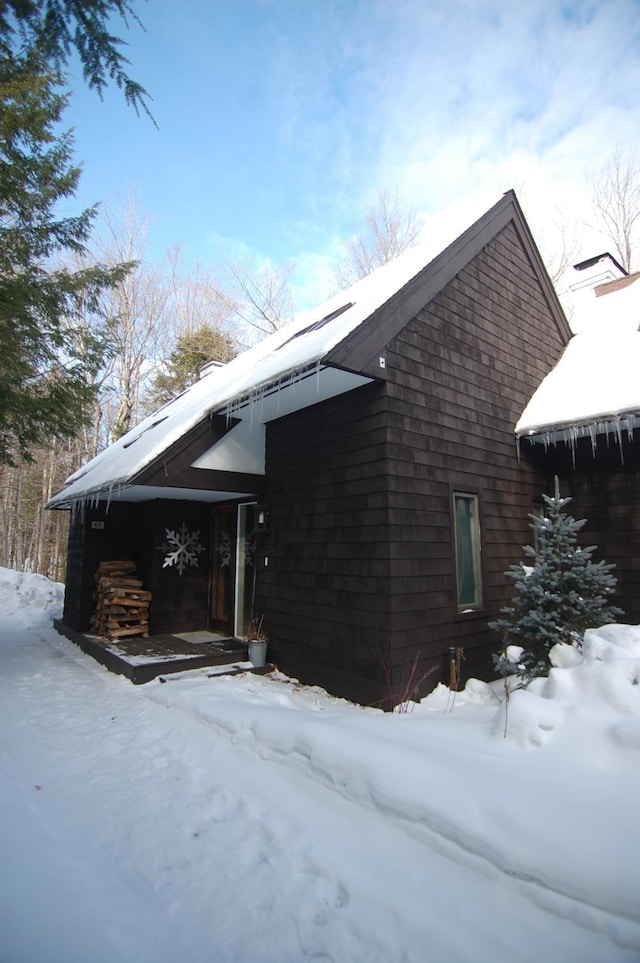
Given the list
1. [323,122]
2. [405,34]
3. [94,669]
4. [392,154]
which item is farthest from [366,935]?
[392,154]

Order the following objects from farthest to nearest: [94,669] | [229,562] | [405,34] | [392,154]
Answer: [392,154] < [229,562] < [94,669] < [405,34]

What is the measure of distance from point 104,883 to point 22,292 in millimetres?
6435

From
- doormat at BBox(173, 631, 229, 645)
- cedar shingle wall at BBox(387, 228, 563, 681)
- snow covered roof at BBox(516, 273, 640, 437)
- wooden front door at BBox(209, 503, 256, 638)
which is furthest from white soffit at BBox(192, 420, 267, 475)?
snow covered roof at BBox(516, 273, 640, 437)

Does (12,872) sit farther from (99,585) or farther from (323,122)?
(323,122)

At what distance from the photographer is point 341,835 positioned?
2.51 metres

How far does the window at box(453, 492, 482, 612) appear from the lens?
5449 mm

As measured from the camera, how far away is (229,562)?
24.5 feet

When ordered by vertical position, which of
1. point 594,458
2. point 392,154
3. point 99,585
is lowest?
point 99,585

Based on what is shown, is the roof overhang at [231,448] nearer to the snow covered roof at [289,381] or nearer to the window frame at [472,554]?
the snow covered roof at [289,381]

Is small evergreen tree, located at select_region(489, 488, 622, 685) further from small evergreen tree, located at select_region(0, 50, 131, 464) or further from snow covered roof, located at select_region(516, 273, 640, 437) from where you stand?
small evergreen tree, located at select_region(0, 50, 131, 464)

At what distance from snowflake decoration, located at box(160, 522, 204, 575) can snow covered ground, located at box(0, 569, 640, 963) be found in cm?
379

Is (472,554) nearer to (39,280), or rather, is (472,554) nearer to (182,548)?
(182,548)

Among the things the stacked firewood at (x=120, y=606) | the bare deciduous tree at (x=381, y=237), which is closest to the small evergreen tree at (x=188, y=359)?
the bare deciduous tree at (x=381, y=237)

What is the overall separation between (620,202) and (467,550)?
Result: 54.6 feet
